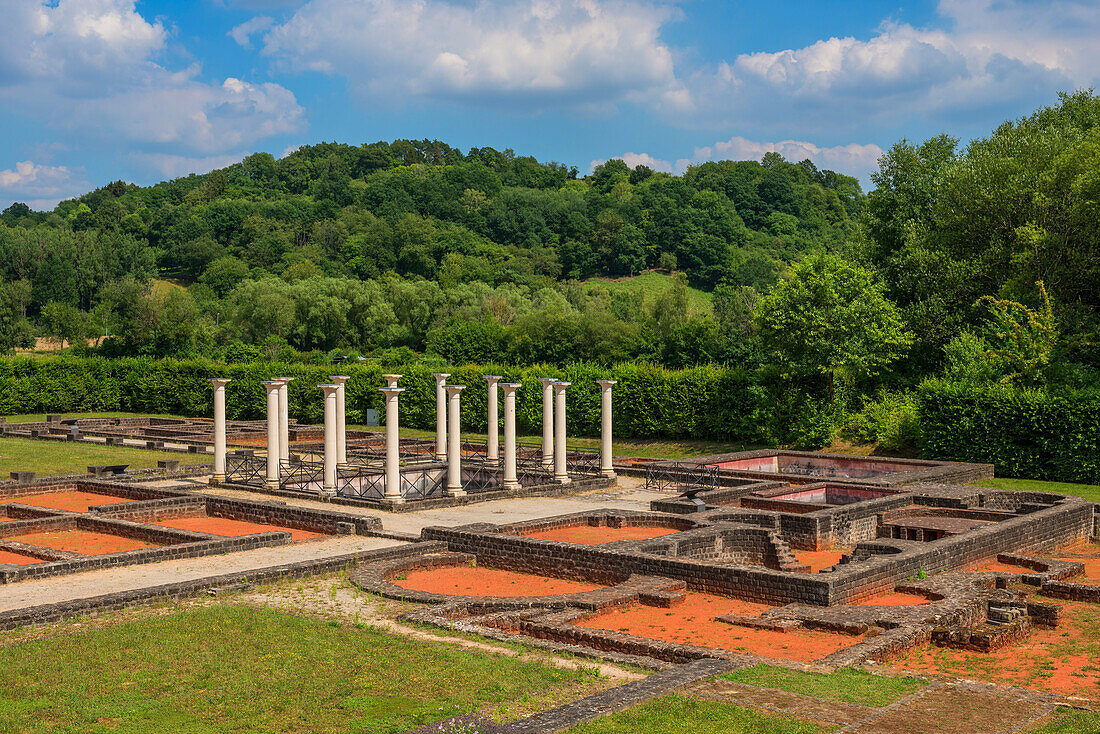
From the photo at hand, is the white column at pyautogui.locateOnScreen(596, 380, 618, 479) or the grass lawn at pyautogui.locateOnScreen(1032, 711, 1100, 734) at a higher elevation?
the white column at pyautogui.locateOnScreen(596, 380, 618, 479)

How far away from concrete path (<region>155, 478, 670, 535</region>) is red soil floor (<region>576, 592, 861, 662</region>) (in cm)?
735

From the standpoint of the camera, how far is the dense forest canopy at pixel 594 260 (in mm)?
34719

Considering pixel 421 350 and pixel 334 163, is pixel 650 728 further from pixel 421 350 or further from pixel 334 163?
pixel 334 163

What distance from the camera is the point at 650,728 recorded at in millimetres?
8969

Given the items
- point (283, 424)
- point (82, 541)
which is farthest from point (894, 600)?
point (283, 424)

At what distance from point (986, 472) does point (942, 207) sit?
1484 centimetres

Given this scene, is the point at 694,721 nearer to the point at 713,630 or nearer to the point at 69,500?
the point at 713,630

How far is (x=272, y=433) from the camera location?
1084 inches

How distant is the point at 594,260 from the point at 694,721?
90735mm

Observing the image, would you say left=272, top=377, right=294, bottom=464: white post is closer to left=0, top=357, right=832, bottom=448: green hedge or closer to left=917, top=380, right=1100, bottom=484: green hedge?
left=0, top=357, right=832, bottom=448: green hedge

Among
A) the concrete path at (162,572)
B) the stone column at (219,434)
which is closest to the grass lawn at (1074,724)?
the concrete path at (162,572)

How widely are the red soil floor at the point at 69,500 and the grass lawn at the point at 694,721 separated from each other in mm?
19893

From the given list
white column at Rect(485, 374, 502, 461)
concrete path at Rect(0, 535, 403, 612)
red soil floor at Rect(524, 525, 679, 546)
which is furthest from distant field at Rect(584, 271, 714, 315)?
concrete path at Rect(0, 535, 403, 612)

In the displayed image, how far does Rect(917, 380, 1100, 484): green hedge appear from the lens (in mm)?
27797
